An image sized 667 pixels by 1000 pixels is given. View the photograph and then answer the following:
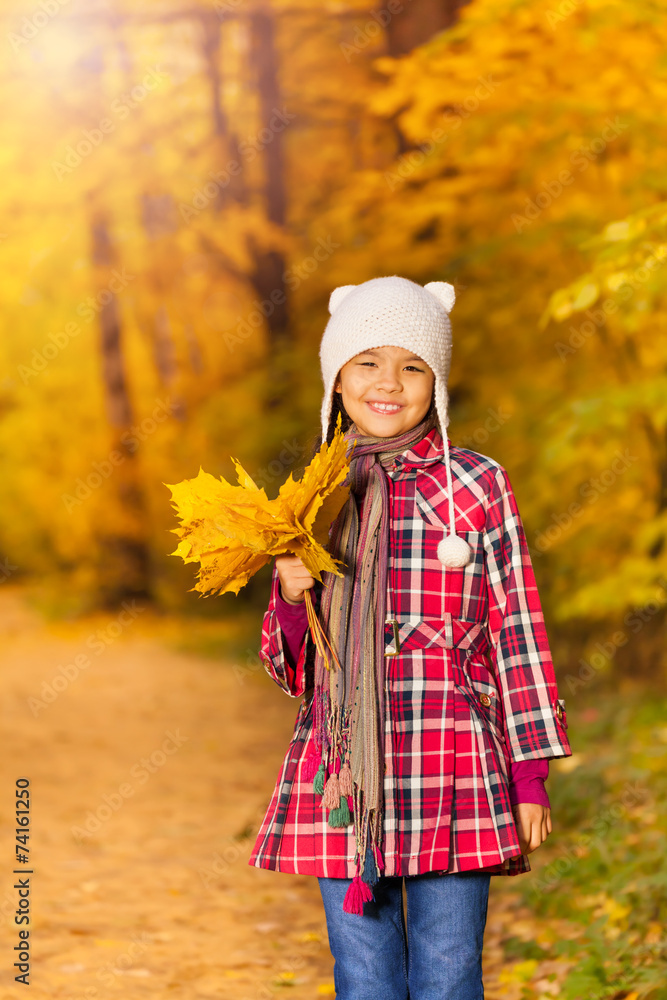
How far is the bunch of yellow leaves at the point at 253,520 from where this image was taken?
1777 mm

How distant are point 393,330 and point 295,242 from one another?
8675mm

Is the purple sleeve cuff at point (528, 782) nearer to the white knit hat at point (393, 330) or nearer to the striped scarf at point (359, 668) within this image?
the striped scarf at point (359, 668)

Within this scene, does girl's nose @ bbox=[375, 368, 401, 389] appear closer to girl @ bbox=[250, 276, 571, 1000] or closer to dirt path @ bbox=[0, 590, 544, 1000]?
girl @ bbox=[250, 276, 571, 1000]

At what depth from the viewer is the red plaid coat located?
6.31 ft

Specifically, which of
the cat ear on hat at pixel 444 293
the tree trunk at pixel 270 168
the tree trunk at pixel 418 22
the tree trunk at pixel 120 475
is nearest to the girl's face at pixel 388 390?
the cat ear on hat at pixel 444 293

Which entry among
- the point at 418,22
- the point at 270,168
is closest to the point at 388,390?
the point at 418,22

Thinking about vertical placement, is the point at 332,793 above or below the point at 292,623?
below

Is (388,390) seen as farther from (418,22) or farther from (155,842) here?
(418,22)

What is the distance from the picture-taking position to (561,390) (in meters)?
6.60

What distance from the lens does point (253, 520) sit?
1.78 metres

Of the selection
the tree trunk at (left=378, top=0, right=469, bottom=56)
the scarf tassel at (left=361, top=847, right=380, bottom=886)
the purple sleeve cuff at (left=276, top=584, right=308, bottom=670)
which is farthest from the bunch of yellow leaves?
the tree trunk at (left=378, top=0, right=469, bottom=56)

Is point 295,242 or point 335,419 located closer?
point 335,419

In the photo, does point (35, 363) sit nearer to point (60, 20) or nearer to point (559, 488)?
point (60, 20)

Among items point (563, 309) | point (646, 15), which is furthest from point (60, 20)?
point (563, 309)
